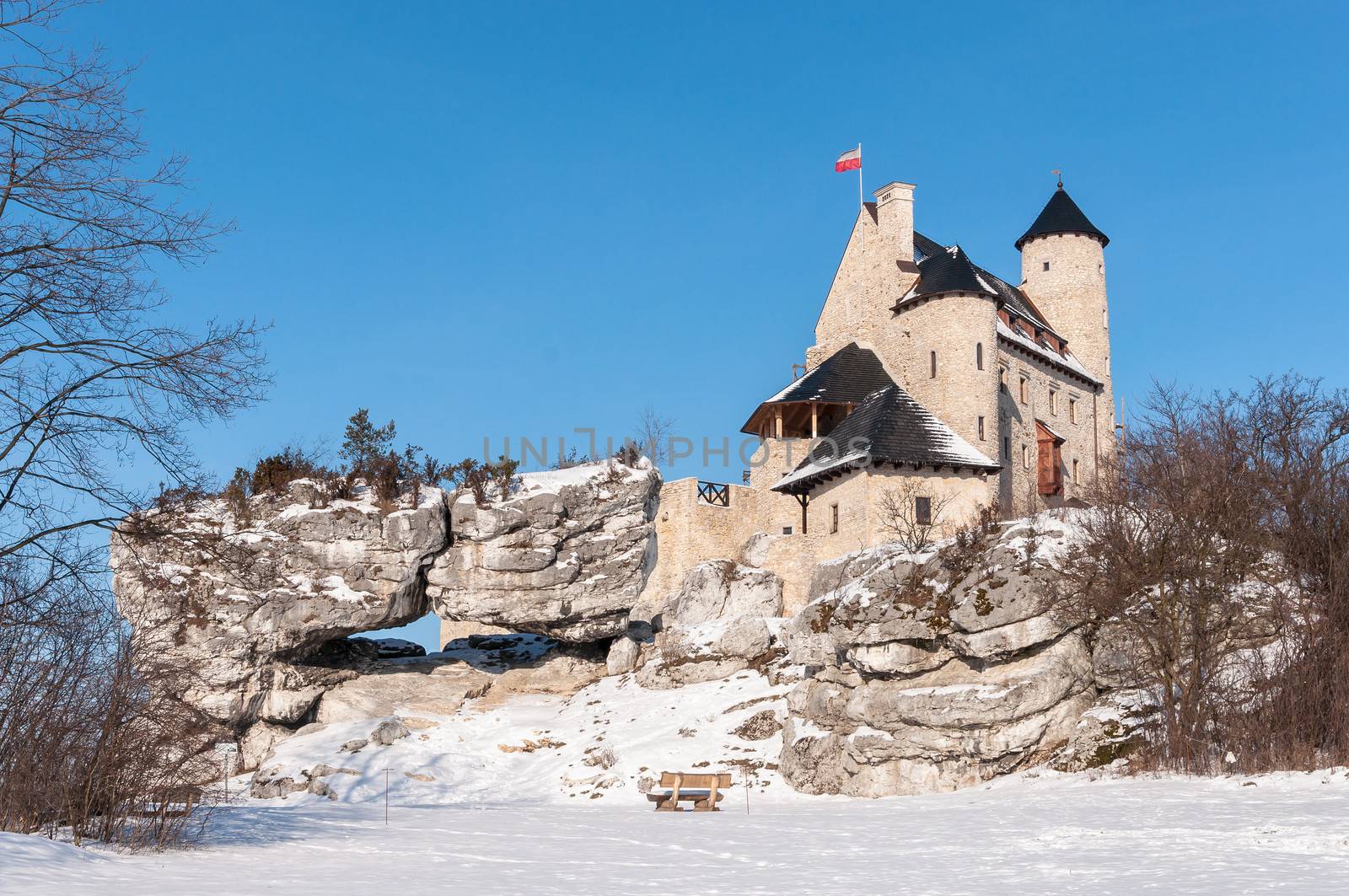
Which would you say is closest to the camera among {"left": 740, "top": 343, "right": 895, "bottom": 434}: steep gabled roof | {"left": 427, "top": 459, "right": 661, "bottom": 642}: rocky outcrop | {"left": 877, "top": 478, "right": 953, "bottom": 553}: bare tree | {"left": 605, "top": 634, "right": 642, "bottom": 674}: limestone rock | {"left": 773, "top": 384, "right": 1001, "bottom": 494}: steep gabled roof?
{"left": 427, "top": 459, "right": 661, "bottom": 642}: rocky outcrop

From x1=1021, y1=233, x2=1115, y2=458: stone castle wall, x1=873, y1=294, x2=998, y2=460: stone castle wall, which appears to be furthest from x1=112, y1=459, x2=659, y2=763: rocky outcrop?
x1=1021, y1=233, x2=1115, y2=458: stone castle wall

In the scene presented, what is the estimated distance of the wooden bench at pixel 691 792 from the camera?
2145cm

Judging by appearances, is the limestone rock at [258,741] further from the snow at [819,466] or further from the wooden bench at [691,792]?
the snow at [819,466]

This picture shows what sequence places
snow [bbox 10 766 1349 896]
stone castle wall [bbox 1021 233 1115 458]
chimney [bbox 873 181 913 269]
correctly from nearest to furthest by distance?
1. snow [bbox 10 766 1349 896]
2. chimney [bbox 873 181 913 269]
3. stone castle wall [bbox 1021 233 1115 458]

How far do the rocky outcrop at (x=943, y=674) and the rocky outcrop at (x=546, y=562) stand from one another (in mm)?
11682

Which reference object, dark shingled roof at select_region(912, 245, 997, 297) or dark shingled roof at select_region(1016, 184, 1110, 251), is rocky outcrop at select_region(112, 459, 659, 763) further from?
dark shingled roof at select_region(1016, 184, 1110, 251)

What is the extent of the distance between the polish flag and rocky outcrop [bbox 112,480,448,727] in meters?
24.9

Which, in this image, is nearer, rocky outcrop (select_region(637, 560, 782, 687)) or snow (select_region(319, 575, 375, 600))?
rocky outcrop (select_region(637, 560, 782, 687))

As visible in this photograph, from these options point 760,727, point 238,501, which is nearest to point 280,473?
point 238,501

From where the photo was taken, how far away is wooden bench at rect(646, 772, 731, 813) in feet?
70.4

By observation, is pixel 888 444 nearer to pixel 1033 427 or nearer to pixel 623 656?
pixel 623 656

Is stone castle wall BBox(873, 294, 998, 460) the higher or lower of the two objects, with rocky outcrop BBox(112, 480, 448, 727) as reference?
higher

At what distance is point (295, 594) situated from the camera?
3512 centimetres

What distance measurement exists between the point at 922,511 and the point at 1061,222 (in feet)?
71.5
